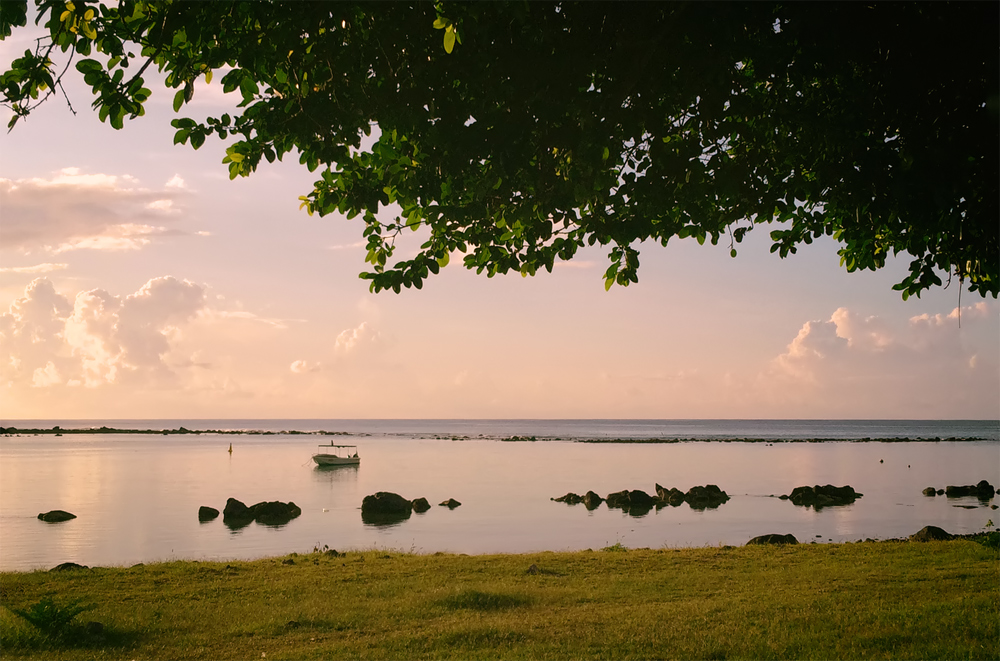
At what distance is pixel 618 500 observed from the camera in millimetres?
45625

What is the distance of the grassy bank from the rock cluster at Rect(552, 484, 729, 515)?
24.6 metres

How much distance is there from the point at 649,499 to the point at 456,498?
39.8 ft

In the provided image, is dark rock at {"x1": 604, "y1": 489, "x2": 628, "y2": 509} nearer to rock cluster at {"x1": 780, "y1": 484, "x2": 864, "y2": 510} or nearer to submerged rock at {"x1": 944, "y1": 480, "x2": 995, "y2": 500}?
rock cluster at {"x1": 780, "y1": 484, "x2": 864, "y2": 510}

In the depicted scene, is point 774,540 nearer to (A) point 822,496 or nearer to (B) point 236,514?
(A) point 822,496

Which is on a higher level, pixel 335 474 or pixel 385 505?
pixel 385 505

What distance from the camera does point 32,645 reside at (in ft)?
37.3

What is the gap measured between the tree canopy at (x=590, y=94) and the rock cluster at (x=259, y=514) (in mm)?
33967

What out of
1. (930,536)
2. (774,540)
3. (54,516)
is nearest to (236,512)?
(54,516)

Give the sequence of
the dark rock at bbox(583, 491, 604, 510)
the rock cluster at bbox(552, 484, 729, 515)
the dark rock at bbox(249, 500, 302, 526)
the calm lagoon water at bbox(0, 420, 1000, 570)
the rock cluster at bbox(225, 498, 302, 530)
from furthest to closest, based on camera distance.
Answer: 1. the rock cluster at bbox(552, 484, 729, 515)
2. the dark rock at bbox(583, 491, 604, 510)
3. the dark rock at bbox(249, 500, 302, 526)
4. the rock cluster at bbox(225, 498, 302, 530)
5. the calm lagoon water at bbox(0, 420, 1000, 570)

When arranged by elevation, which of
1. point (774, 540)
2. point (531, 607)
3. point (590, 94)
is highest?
point (590, 94)

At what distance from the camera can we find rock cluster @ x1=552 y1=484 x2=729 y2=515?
4478 centimetres

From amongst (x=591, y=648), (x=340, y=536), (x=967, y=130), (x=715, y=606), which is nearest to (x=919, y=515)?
(x=340, y=536)

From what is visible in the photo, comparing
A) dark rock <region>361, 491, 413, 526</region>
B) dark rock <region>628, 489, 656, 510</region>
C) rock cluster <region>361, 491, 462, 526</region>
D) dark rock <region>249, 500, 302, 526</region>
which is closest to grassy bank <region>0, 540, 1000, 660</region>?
dark rock <region>249, 500, 302, 526</region>

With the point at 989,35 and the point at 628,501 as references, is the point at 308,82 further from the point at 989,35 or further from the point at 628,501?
the point at 628,501
